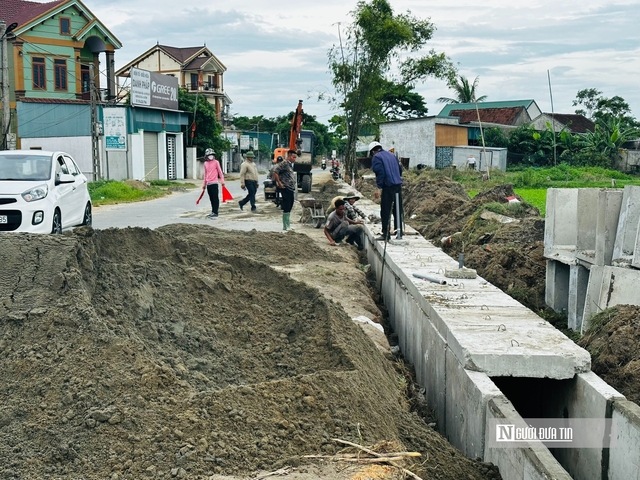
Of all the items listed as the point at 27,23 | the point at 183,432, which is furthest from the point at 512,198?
the point at 27,23

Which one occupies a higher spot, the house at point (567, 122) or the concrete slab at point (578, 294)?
the house at point (567, 122)

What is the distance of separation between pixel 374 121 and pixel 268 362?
1579 inches

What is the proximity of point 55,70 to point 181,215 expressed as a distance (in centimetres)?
2530

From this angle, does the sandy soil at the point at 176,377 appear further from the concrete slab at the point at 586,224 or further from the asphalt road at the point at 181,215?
the asphalt road at the point at 181,215

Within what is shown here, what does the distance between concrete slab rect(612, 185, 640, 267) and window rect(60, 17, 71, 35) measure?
39636 mm

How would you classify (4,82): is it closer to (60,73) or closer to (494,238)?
(494,238)

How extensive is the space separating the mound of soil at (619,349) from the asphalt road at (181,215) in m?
10.8

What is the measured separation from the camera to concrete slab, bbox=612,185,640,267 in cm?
696

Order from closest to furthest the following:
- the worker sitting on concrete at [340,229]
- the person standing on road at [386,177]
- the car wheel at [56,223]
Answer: the person standing on road at [386,177]
the car wheel at [56,223]
the worker sitting on concrete at [340,229]

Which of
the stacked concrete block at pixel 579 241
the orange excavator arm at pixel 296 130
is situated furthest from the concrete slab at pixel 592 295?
the orange excavator arm at pixel 296 130

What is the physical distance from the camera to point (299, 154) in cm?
2658

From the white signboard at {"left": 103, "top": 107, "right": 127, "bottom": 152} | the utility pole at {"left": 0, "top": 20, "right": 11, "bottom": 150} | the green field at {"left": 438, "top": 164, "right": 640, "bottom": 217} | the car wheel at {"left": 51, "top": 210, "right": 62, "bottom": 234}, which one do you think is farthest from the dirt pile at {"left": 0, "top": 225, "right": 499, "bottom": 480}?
the white signboard at {"left": 103, "top": 107, "right": 127, "bottom": 152}

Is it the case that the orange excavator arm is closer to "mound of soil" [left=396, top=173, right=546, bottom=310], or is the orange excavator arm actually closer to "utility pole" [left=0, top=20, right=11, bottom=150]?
"mound of soil" [left=396, top=173, right=546, bottom=310]

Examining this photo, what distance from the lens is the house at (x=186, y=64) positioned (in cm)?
6456
